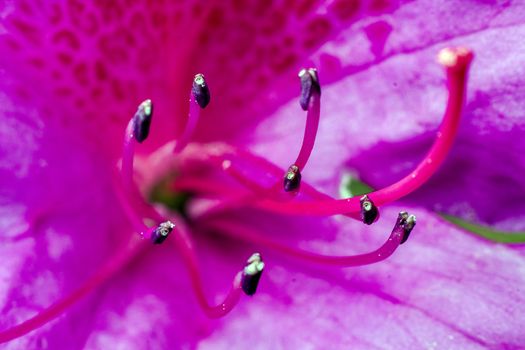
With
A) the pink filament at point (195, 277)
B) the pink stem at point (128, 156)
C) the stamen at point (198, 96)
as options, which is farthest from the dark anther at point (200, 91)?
the pink filament at point (195, 277)

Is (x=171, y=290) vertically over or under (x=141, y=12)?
under

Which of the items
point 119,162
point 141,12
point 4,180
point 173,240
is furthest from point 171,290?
point 141,12

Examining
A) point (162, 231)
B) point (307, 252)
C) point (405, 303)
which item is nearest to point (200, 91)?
point (162, 231)

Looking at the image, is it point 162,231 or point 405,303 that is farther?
point 405,303

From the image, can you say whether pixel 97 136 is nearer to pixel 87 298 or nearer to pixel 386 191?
pixel 87 298

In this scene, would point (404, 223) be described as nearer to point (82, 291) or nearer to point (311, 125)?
point (311, 125)

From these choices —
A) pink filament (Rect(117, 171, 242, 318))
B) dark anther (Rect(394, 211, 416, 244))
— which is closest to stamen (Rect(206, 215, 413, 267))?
dark anther (Rect(394, 211, 416, 244))
